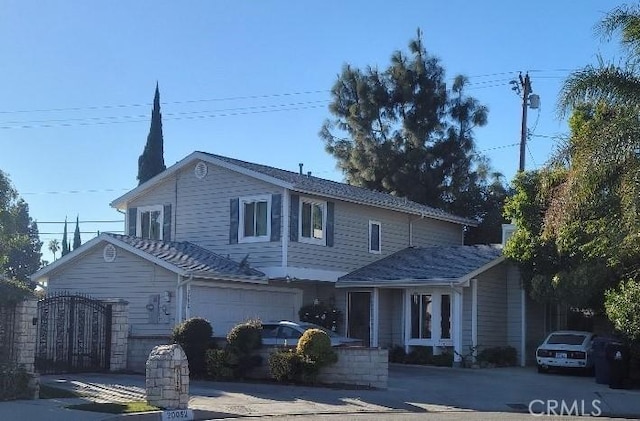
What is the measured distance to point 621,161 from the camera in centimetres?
1747

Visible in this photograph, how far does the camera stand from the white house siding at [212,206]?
28000mm

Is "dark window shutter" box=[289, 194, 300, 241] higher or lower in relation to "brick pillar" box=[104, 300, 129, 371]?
higher

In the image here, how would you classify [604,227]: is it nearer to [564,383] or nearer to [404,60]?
[564,383]

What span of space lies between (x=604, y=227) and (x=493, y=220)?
2796 cm

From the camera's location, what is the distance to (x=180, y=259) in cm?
2631

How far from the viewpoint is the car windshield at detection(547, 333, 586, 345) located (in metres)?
25.4

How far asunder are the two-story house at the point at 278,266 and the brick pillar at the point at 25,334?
6982 mm

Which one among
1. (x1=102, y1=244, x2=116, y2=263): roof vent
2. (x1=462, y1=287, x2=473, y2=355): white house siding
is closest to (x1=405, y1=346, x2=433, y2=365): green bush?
(x1=462, y1=287, x2=473, y2=355): white house siding

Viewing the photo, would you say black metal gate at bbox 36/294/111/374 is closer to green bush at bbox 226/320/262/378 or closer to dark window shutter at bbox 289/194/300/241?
green bush at bbox 226/320/262/378

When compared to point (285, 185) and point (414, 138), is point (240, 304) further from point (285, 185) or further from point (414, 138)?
point (414, 138)

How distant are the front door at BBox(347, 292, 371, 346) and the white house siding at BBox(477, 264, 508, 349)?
390cm

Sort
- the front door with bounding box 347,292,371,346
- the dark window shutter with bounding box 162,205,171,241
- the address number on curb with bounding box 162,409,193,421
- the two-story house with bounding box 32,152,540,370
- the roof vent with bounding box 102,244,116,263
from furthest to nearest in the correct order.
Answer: the dark window shutter with bounding box 162,205,171,241 → the front door with bounding box 347,292,371,346 → the roof vent with bounding box 102,244,116,263 → the two-story house with bounding box 32,152,540,370 → the address number on curb with bounding box 162,409,193,421

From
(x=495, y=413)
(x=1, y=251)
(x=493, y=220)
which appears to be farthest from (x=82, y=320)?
(x=493, y=220)

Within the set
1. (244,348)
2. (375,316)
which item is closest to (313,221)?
(375,316)
